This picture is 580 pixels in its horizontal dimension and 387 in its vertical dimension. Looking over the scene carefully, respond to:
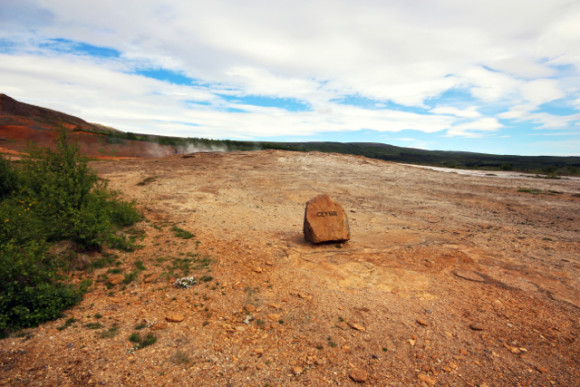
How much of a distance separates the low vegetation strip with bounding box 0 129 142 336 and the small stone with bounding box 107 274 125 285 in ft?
1.59

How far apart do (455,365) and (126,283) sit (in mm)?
6456

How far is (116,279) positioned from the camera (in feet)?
20.6

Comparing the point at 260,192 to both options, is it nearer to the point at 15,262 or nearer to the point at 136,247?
the point at 136,247

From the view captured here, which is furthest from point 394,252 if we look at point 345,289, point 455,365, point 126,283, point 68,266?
point 68,266

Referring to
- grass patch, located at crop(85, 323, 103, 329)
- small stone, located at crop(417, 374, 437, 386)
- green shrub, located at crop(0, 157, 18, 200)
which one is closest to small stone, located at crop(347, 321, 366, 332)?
small stone, located at crop(417, 374, 437, 386)

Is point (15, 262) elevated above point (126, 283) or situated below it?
above

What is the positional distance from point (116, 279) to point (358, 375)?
542 centimetres

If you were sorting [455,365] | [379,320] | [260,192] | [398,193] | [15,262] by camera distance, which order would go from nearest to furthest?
[455,365] → [15,262] → [379,320] → [260,192] → [398,193]

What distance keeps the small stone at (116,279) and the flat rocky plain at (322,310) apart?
0.12 ft

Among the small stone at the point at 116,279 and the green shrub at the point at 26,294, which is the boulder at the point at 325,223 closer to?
the small stone at the point at 116,279

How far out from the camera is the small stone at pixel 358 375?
3822 mm

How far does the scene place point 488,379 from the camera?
392 cm

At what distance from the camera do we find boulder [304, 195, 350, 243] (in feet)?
28.0

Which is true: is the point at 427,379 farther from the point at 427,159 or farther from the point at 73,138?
the point at 427,159
